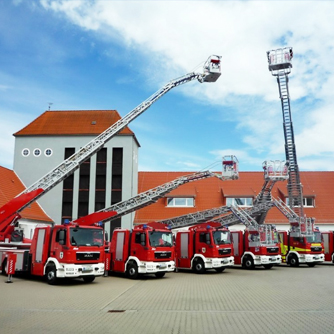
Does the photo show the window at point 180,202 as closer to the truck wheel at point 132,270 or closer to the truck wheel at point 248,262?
the truck wheel at point 248,262

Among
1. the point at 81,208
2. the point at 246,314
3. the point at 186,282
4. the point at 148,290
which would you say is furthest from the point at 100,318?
the point at 81,208

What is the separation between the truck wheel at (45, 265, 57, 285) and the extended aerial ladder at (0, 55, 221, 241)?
14.6 ft

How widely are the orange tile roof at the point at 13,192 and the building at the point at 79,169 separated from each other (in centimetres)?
89

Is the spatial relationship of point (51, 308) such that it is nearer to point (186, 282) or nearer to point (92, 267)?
point (92, 267)

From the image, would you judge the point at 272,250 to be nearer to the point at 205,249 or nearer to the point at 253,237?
the point at 253,237

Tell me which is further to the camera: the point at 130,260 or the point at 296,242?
the point at 296,242

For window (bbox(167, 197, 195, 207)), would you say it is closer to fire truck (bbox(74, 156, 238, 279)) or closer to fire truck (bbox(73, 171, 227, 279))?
fire truck (bbox(74, 156, 238, 279))

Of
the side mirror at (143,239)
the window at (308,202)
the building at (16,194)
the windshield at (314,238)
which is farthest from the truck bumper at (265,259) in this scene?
the window at (308,202)

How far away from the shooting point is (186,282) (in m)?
16.7

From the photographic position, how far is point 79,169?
116 ft

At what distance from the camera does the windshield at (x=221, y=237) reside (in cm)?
2038

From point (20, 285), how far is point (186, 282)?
629 cm

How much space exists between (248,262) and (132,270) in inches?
308

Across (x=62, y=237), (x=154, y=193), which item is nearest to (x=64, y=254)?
(x=62, y=237)
